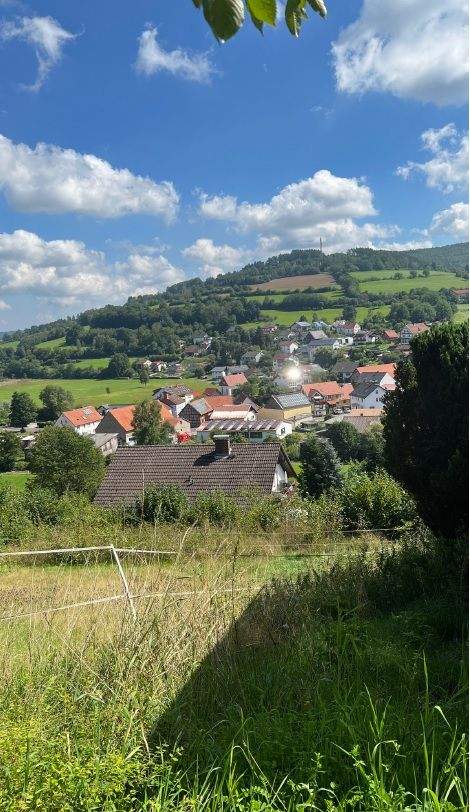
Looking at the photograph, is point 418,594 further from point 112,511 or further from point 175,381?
point 175,381

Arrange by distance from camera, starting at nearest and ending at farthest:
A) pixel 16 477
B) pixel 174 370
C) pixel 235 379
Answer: pixel 16 477
pixel 235 379
pixel 174 370

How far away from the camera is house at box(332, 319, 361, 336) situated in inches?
2476

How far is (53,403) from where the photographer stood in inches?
2640

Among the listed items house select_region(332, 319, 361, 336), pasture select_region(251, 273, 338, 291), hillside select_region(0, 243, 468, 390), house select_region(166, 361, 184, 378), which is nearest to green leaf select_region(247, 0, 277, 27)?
hillside select_region(0, 243, 468, 390)

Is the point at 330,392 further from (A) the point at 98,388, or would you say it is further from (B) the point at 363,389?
(A) the point at 98,388

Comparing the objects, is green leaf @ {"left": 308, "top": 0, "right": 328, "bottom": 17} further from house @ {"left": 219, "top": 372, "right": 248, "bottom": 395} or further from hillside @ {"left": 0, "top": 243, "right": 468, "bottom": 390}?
house @ {"left": 219, "top": 372, "right": 248, "bottom": 395}

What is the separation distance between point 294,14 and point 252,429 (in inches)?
2014

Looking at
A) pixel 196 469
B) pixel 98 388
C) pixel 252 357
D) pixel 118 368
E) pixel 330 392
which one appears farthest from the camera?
pixel 252 357

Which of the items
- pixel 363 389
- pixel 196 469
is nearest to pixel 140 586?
pixel 196 469

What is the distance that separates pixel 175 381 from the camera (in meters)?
78.2

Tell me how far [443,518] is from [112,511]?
9.21m

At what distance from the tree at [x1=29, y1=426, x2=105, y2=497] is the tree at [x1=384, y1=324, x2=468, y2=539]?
90.4 feet

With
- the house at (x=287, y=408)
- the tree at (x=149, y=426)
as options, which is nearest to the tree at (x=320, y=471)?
the house at (x=287, y=408)

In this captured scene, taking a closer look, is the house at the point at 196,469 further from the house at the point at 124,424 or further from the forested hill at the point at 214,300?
the forested hill at the point at 214,300
